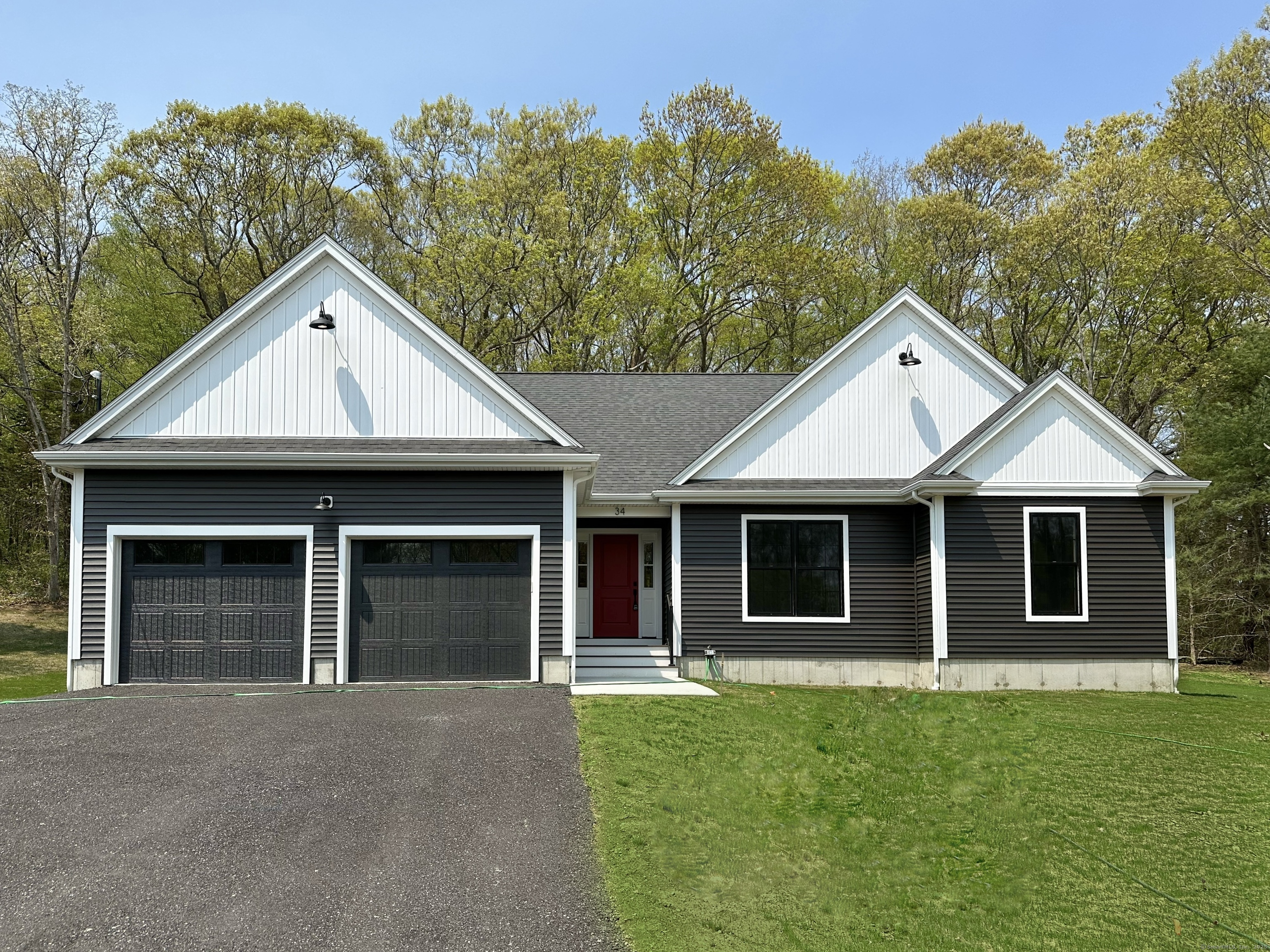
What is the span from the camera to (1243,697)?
15086mm

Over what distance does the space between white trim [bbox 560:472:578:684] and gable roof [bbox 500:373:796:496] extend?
2.50 m

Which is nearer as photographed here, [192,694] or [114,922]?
[114,922]

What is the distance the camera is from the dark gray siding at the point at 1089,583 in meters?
14.4

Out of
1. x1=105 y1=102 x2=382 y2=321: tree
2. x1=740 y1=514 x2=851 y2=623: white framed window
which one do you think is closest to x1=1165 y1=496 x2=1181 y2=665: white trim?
x1=740 y1=514 x2=851 y2=623: white framed window

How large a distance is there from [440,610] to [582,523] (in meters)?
4.17

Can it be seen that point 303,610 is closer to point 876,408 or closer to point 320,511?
point 320,511

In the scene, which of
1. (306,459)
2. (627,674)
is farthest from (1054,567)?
(306,459)

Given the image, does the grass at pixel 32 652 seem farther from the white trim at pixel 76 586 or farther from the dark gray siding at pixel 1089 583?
the dark gray siding at pixel 1089 583

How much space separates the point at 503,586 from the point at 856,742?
5710mm

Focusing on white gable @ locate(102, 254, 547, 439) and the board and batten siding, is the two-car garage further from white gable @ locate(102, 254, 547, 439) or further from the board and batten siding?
white gable @ locate(102, 254, 547, 439)

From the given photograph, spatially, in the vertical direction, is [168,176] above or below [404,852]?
above

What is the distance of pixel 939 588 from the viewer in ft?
47.1

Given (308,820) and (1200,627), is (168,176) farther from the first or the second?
(1200,627)

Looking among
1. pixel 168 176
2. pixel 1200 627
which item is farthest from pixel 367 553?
pixel 1200 627
